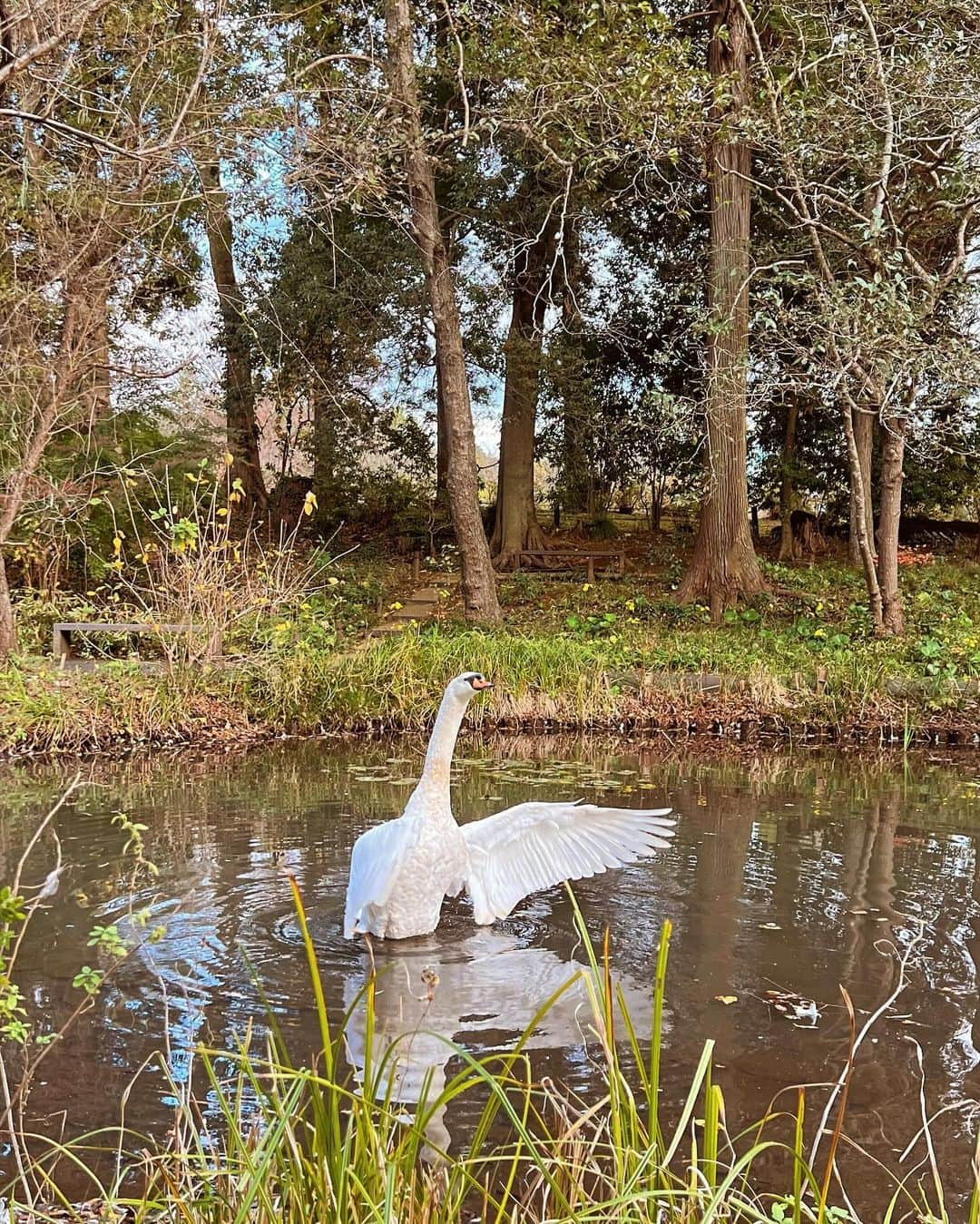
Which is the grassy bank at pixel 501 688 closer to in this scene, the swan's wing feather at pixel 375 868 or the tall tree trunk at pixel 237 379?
the swan's wing feather at pixel 375 868

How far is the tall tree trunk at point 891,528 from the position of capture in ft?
43.3

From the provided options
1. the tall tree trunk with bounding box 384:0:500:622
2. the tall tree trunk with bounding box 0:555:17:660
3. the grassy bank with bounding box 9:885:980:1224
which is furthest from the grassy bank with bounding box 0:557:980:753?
the grassy bank with bounding box 9:885:980:1224

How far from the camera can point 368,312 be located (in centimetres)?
1720

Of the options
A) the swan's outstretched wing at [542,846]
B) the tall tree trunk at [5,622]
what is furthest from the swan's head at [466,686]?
the tall tree trunk at [5,622]

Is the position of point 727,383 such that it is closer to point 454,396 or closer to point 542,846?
point 454,396

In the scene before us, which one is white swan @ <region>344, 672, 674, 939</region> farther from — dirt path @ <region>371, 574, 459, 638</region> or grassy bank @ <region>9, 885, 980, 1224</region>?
dirt path @ <region>371, 574, 459, 638</region>

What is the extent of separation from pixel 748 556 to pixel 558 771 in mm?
7124

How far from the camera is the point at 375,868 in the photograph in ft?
16.8

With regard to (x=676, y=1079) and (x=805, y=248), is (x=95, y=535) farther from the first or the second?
(x=676, y=1079)

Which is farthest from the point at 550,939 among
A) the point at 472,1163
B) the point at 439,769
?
the point at 472,1163

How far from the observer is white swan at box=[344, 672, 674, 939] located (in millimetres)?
5051

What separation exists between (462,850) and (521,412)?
1432cm

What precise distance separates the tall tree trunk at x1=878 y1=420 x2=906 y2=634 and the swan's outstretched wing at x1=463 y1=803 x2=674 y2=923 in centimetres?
913

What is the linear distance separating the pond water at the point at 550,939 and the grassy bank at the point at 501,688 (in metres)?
1.03
